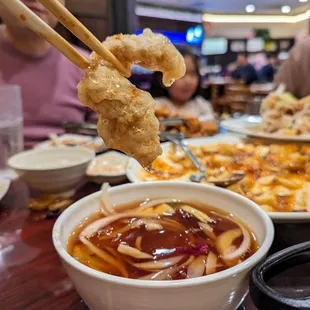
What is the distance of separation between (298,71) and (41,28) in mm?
3229

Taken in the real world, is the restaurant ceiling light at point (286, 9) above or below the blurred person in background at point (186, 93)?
above

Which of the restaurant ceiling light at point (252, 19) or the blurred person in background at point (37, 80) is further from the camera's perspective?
the restaurant ceiling light at point (252, 19)

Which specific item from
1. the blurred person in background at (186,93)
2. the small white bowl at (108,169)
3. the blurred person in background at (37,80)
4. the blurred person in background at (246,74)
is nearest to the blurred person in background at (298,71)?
the blurred person in background at (186,93)

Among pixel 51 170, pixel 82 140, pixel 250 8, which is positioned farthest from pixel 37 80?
pixel 250 8

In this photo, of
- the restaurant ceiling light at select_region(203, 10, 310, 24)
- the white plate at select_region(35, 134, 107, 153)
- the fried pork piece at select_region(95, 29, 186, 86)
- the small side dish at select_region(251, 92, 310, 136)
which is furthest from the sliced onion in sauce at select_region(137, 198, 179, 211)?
the restaurant ceiling light at select_region(203, 10, 310, 24)

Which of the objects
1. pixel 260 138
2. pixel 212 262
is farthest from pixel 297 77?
pixel 212 262

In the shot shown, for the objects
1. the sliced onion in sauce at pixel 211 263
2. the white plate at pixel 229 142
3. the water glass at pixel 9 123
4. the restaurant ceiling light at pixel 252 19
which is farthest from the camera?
the restaurant ceiling light at pixel 252 19

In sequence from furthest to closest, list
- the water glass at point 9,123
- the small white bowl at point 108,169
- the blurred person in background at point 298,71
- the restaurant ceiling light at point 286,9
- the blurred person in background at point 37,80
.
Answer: the restaurant ceiling light at point 286,9
the blurred person in background at point 298,71
the blurred person in background at point 37,80
the water glass at point 9,123
the small white bowl at point 108,169

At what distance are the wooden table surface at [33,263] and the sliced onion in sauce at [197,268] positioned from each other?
124mm

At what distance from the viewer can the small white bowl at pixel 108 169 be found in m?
1.14

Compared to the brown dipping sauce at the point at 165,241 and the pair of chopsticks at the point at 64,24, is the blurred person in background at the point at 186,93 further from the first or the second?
the pair of chopsticks at the point at 64,24

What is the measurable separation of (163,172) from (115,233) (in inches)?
21.3

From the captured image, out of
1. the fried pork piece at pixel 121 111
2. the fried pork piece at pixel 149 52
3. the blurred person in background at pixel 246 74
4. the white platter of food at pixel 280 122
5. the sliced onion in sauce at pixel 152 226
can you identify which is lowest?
the sliced onion in sauce at pixel 152 226

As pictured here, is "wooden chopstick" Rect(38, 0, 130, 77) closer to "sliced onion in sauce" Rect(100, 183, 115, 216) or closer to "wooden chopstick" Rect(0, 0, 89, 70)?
"wooden chopstick" Rect(0, 0, 89, 70)
